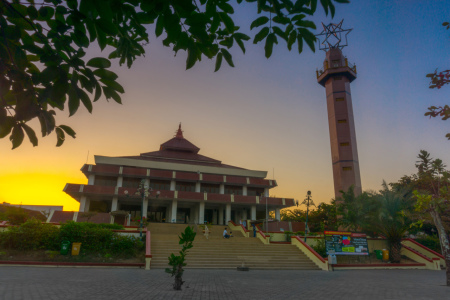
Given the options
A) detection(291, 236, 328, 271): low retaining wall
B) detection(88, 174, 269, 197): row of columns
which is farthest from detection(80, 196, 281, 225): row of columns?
detection(291, 236, 328, 271): low retaining wall

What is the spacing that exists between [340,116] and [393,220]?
22.3 meters

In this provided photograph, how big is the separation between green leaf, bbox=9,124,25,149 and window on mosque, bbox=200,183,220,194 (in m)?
39.0

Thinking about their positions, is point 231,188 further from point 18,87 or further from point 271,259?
point 18,87

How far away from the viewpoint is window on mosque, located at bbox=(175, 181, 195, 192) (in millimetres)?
40094

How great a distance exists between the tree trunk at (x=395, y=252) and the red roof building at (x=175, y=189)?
18.4 m

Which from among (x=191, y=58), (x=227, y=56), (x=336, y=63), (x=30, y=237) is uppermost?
(x=336, y=63)

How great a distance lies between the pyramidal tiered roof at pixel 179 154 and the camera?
4362cm

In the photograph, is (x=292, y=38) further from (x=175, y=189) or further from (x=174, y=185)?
(x=175, y=189)

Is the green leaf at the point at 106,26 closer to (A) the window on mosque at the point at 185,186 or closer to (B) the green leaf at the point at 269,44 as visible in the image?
(B) the green leaf at the point at 269,44

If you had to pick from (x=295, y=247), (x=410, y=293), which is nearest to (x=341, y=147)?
(x=295, y=247)

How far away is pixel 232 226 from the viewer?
112ft

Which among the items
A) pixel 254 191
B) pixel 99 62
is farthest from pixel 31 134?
pixel 254 191

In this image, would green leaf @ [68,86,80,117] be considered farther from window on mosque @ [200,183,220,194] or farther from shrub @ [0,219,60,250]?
window on mosque @ [200,183,220,194]

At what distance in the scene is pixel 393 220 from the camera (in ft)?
72.8
